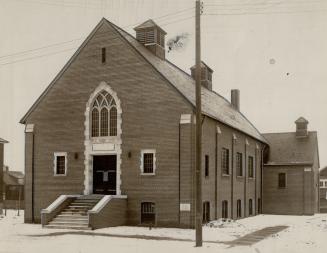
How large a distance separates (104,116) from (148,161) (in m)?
3.91

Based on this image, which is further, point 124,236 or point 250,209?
point 250,209

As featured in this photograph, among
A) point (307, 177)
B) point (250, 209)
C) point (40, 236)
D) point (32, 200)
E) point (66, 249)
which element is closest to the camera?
Answer: point (66, 249)

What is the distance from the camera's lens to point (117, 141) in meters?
29.5

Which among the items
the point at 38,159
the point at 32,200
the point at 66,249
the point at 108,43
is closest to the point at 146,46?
the point at 108,43

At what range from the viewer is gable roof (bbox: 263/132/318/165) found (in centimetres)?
4609

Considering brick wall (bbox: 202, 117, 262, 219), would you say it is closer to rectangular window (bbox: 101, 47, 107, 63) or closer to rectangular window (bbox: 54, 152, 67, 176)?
rectangular window (bbox: 101, 47, 107, 63)

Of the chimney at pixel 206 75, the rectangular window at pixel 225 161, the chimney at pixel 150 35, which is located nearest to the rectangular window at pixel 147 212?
the rectangular window at pixel 225 161

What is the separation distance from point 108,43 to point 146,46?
161 inches

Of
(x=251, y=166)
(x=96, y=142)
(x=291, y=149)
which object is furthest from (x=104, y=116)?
(x=291, y=149)

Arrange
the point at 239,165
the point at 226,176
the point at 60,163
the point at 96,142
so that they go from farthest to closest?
the point at 239,165, the point at 226,176, the point at 60,163, the point at 96,142

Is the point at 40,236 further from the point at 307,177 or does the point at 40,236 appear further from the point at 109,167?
the point at 307,177

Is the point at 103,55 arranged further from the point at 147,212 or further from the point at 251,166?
the point at 251,166

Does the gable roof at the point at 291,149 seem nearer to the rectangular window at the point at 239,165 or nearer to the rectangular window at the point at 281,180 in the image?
the rectangular window at the point at 281,180

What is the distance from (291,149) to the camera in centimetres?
4756
